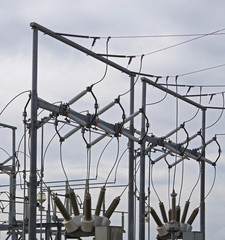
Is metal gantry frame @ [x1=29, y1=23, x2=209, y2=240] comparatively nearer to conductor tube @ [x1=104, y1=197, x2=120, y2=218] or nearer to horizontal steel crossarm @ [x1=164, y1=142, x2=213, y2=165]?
horizontal steel crossarm @ [x1=164, y1=142, x2=213, y2=165]

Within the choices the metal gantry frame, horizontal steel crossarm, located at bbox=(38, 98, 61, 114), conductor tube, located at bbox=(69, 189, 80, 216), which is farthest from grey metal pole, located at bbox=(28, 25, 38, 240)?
conductor tube, located at bbox=(69, 189, 80, 216)

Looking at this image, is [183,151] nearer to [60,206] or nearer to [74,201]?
[74,201]

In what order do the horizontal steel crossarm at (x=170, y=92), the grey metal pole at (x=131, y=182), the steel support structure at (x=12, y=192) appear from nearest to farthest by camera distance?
the grey metal pole at (x=131, y=182), the horizontal steel crossarm at (x=170, y=92), the steel support structure at (x=12, y=192)

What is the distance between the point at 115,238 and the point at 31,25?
4.39 meters

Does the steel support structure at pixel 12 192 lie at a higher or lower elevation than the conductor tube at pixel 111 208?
higher

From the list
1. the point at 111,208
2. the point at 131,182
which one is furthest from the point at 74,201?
the point at 131,182

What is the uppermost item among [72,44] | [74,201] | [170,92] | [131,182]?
[170,92]

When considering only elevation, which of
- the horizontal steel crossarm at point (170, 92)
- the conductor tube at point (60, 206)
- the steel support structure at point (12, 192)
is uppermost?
the horizontal steel crossarm at point (170, 92)

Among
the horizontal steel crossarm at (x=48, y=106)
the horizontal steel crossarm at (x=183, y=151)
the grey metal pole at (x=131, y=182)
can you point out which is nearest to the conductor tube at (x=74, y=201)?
the horizontal steel crossarm at (x=48, y=106)

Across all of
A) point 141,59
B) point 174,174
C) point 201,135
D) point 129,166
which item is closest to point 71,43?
point 141,59

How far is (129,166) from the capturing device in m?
19.1

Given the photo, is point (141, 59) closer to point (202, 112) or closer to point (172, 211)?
point (172, 211)

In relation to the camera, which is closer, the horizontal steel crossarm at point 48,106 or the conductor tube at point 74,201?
the horizontal steel crossarm at point 48,106

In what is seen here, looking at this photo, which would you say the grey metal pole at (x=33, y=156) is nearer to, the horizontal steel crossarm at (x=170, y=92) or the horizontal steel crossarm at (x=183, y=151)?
the horizontal steel crossarm at (x=170, y=92)
